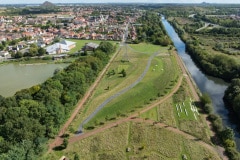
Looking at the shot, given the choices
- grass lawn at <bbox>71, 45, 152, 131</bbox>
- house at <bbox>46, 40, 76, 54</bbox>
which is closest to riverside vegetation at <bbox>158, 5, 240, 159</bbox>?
grass lawn at <bbox>71, 45, 152, 131</bbox>

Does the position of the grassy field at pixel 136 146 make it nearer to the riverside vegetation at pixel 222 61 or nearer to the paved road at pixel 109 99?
the paved road at pixel 109 99

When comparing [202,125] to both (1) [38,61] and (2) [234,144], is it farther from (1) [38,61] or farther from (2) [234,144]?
(1) [38,61]

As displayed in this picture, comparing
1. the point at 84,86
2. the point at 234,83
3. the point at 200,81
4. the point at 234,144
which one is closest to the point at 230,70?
the point at 200,81

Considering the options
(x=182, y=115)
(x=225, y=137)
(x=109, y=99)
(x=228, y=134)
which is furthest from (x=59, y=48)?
(x=228, y=134)

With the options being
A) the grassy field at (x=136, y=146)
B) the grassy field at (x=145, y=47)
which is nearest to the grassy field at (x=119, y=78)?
the grassy field at (x=145, y=47)

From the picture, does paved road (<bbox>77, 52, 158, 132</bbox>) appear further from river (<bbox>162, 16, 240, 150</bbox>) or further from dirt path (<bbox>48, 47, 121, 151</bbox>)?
river (<bbox>162, 16, 240, 150</bbox>)
